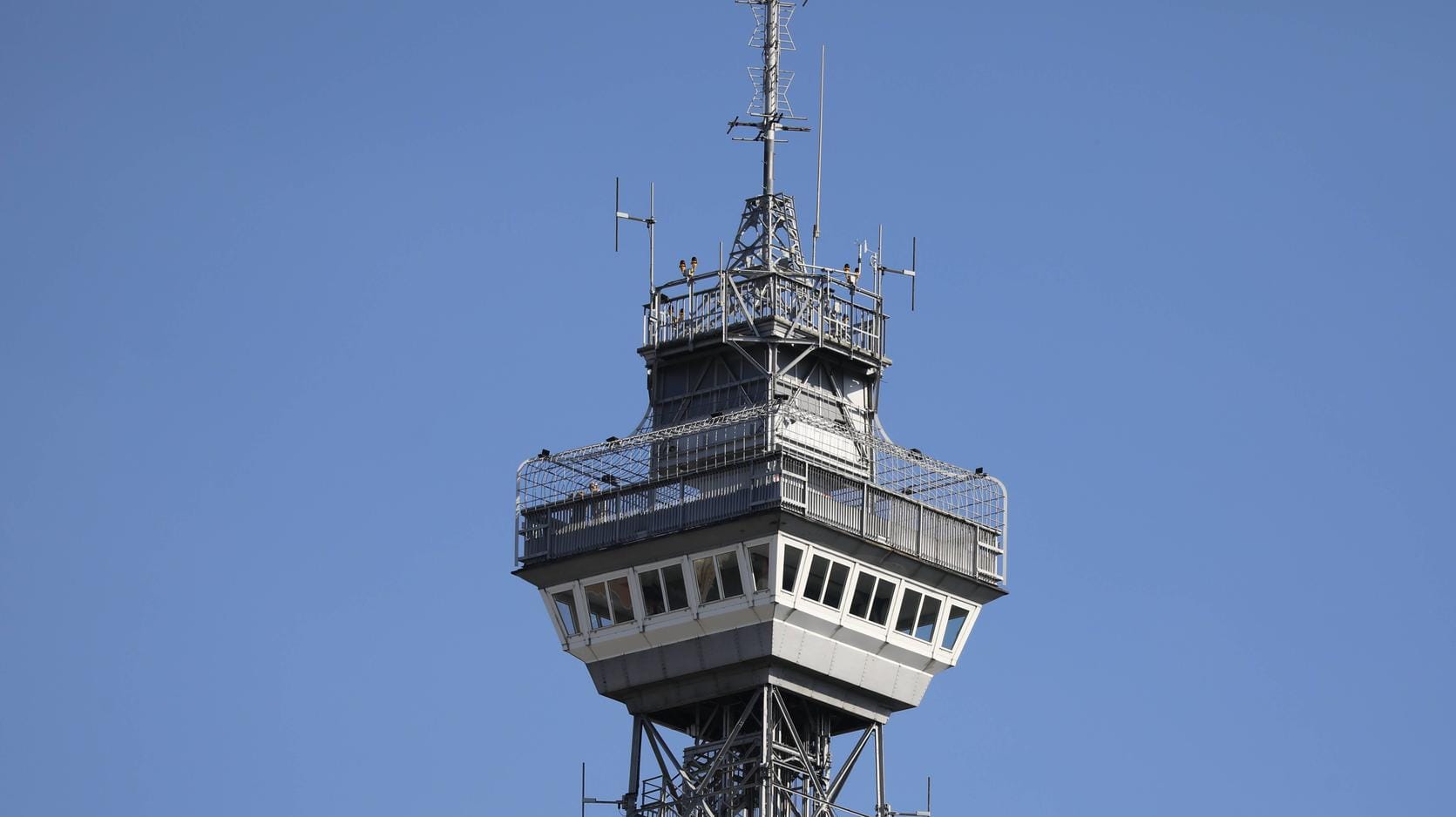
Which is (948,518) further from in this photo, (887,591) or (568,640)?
(568,640)

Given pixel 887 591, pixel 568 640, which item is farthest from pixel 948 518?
pixel 568 640

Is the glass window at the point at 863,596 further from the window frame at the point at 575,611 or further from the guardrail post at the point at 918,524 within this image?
the window frame at the point at 575,611

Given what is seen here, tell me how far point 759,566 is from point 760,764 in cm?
790

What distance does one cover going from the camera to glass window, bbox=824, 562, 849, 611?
192875 mm

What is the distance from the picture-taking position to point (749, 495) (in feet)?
630

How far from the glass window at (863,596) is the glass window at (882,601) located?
22 centimetres

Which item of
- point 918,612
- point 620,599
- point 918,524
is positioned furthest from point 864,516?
point 620,599

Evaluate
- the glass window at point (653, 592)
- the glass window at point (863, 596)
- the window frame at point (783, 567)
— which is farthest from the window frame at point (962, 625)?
the glass window at point (653, 592)

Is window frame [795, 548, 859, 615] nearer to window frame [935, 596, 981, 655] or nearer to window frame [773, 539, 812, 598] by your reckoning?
window frame [773, 539, 812, 598]

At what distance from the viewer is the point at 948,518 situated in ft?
644

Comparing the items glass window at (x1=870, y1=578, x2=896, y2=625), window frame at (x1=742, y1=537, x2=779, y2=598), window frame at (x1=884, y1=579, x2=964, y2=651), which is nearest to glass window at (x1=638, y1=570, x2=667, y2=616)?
window frame at (x1=742, y1=537, x2=779, y2=598)

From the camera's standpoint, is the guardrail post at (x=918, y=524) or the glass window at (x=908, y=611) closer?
the guardrail post at (x=918, y=524)

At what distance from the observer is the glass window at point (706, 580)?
633ft

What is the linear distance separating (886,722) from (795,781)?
4.74 meters
